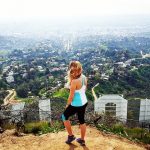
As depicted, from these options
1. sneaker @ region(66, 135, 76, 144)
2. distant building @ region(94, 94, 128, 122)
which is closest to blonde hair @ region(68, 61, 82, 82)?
sneaker @ region(66, 135, 76, 144)

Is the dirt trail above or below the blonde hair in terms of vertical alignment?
below

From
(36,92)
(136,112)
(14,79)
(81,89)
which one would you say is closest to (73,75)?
(81,89)

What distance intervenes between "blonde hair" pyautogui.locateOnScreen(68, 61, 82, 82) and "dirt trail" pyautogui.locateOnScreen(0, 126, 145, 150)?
1124 mm

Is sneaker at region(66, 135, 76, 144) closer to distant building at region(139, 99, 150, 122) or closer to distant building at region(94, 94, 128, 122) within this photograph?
distant building at region(139, 99, 150, 122)

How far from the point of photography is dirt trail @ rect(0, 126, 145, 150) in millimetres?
5223

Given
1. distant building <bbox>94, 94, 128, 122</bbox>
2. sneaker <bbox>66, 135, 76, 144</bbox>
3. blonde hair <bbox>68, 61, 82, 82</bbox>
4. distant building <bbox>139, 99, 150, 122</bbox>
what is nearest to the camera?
blonde hair <bbox>68, 61, 82, 82</bbox>

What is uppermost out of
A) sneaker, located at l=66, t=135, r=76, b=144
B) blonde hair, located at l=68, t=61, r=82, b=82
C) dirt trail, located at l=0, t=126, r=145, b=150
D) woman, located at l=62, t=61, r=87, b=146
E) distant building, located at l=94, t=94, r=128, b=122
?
blonde hair, located at l=68, t=61, r=82, b=82

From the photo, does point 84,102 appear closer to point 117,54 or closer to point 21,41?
point 117,54

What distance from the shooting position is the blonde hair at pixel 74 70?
186 inches

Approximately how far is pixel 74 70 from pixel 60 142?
4.33 feet

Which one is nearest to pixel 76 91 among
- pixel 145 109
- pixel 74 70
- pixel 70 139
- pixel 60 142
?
pixel 74 70

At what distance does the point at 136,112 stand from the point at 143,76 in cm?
2693

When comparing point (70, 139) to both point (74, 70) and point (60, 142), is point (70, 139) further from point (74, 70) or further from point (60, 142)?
point (74, 70)

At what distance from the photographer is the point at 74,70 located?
4.75 m
